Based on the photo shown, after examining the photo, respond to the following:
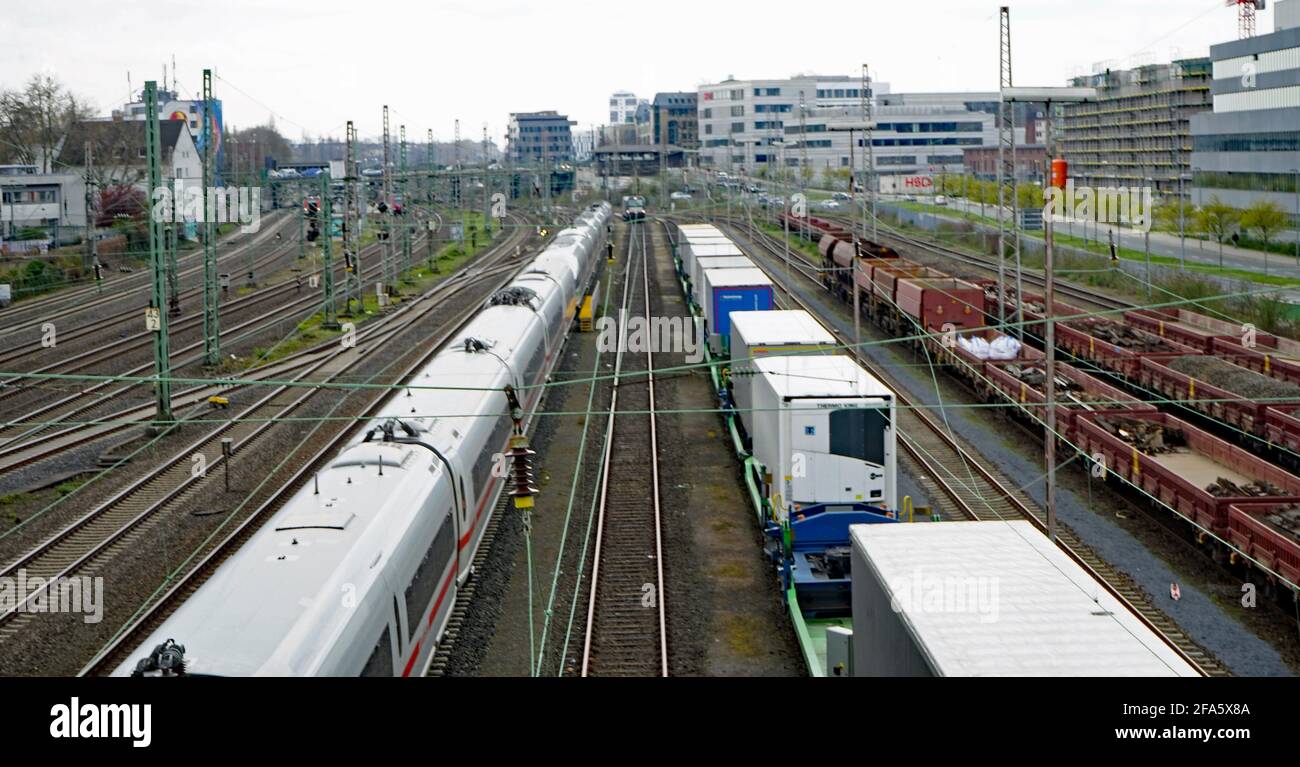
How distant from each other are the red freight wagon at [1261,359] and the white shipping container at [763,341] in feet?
36.0

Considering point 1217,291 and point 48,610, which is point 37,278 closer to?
point 48,610

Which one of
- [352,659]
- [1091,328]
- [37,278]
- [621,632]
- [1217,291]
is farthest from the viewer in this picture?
[37,278]

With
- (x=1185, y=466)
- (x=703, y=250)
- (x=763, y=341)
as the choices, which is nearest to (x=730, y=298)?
(x=763, y=341)

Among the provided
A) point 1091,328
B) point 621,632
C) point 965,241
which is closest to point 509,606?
point 621,632

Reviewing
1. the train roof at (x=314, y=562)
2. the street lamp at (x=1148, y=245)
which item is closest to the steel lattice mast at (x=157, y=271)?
the train roof at (x=314, y=562)

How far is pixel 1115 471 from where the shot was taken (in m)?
20.8

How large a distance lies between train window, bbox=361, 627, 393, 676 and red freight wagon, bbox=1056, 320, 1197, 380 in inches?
868

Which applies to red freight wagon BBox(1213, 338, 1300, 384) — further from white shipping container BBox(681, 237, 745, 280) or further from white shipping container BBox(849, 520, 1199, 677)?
white shipping container BBox(849, 520, 1199, 677)

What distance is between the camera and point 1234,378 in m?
26.2

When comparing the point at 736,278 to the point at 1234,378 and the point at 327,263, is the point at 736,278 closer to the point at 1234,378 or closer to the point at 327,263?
the point at 1234,378

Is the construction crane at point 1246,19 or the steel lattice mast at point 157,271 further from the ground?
the construction crane at point 1246,19

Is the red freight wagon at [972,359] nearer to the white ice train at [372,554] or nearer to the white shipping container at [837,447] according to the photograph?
the white shipping container at [837,447]

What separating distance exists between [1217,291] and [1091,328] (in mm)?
7396

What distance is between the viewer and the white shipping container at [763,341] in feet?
68.5
